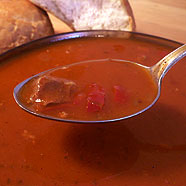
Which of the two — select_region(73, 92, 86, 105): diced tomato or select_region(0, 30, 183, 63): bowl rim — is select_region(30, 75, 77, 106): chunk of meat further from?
select_region(0, 30, 183, 63): bowl rim

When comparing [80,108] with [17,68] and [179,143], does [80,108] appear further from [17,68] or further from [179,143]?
[17,68]

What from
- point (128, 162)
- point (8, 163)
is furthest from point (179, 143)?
point (8, 163)

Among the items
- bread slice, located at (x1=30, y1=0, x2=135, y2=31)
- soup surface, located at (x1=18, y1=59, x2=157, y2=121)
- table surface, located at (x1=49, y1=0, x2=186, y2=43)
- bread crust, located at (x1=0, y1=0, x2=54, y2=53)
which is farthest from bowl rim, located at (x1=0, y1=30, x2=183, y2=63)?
soup surface, located at (x1=18, y1=59, x2=157, y2=121)

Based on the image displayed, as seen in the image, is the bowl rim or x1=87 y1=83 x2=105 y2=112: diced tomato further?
the bowl rim

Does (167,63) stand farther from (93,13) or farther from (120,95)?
(93,13)

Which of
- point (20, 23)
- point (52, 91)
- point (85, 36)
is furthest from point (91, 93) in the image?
point (20, 23)

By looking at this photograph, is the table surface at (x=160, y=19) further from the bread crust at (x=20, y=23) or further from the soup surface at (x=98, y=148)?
the soup surface at (x=98, y=148)

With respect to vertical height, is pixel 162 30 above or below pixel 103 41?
below
